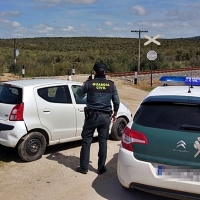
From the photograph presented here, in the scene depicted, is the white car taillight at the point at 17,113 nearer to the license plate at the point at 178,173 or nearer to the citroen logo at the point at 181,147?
the license plate at the point at 178,173

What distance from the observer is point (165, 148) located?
400 centimetres

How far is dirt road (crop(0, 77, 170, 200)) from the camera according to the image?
4.79m

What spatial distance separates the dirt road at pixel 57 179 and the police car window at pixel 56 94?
111cm

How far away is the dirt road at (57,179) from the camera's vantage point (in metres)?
4.79

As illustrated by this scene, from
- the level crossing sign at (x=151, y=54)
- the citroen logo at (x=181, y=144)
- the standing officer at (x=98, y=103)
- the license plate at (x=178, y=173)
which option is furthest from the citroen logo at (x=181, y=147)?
the level crossing sign at (x=151, y=54)

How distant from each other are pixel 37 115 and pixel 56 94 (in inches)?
25.7

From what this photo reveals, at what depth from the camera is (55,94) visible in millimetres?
6480

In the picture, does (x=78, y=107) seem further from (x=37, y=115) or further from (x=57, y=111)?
(x=37, y=115)

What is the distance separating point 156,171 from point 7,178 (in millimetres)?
2629

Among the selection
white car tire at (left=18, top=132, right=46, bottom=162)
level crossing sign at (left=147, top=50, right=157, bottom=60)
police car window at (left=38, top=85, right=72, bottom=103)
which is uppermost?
level crossing sign at (left=147, top=50, right=157, bottom=60)

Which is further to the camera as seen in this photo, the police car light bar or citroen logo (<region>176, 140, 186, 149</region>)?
the police car light bar

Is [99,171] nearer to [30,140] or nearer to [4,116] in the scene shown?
[30,140]

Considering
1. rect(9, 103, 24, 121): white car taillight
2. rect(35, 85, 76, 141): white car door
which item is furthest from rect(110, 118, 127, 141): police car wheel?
rect(9, 103, 24, 121): white car taillight

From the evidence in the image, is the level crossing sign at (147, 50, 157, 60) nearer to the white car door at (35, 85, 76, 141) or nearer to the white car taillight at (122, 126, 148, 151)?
the white car door at (35, 85, 76, 141)
